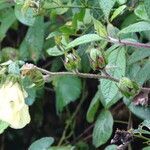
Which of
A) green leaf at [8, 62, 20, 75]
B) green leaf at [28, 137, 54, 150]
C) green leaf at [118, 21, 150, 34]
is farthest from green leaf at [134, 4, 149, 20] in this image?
green leaf at [28, 137, 54, 150]

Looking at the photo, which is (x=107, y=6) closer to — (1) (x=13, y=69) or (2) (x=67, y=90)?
(1) (x=13, y=69)

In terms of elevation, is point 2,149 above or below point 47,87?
below

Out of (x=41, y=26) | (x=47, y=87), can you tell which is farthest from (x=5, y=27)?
(x=47, y=87)

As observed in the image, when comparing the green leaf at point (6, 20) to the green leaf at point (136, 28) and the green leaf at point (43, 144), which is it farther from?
the green leaf at point (136, 28)

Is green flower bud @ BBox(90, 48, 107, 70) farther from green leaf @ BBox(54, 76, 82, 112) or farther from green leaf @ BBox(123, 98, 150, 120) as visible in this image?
green leaf @ BBox(54, 76, 82, 112)

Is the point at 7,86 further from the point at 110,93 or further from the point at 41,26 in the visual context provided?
the point at 41,26

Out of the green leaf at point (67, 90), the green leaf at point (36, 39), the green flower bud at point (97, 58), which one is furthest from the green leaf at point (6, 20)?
the green flower bud at point (97, 58)
